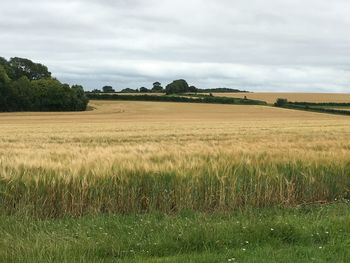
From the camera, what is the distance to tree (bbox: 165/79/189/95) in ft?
506

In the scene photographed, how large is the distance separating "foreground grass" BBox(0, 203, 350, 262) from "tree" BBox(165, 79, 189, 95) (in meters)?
144

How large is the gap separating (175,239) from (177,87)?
14997 cm

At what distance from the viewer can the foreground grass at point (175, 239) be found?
247 inches

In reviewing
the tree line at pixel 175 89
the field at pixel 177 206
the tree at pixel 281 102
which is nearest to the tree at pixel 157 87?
the tree line at pixel 175 89

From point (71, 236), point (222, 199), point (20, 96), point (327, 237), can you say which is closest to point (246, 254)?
point (327, 237)

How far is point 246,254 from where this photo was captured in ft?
21.0

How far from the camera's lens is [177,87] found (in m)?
156

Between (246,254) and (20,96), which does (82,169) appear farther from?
(20,96)

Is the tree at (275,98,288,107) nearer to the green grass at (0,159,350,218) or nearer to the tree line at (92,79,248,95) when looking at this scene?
the tree line at (92,79,248,95)

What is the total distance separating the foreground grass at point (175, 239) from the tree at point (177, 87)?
144 metres

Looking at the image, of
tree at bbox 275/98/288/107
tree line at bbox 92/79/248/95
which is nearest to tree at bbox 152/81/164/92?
tree line at bbox 92/79/248/95

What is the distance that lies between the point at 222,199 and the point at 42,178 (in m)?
3.54

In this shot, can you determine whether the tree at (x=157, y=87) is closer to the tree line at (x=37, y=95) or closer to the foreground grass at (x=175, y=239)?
the tree line at (x=37, y=95)

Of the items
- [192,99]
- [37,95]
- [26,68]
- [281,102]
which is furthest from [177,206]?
[26,68]
